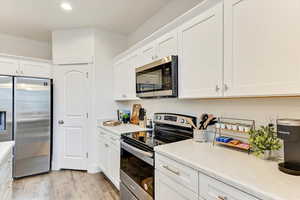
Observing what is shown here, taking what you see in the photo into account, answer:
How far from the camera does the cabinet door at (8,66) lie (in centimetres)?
310

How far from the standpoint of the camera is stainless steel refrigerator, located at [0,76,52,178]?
2.92 metres

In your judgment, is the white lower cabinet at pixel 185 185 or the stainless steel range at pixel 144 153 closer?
the white lower cabinet at pixel 185 185

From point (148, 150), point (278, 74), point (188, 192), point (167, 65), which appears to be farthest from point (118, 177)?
point (278, 74)

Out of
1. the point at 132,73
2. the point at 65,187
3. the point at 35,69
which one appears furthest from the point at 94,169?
the point at 35,69

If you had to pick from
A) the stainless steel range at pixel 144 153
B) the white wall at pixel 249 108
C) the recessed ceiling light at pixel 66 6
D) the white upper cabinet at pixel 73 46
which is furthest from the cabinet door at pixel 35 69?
the white wall at pixel 249 108

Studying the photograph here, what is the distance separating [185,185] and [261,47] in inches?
41.3

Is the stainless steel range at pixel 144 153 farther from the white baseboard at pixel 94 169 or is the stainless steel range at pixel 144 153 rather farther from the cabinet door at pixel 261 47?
the white baseboard at pixel 94 169

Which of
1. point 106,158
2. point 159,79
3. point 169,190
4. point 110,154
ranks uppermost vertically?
point 159,79

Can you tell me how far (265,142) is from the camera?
1.21m

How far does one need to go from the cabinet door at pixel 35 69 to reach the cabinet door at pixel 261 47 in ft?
10.9

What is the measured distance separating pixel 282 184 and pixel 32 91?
3.56m

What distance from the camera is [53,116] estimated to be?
11.2 feet

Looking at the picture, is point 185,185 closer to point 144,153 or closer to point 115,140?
point 144,153

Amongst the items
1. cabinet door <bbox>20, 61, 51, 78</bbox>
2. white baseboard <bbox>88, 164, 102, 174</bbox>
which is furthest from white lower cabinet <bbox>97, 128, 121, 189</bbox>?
cabinet door <bbox>20, 61, 51, 78</bbox>
